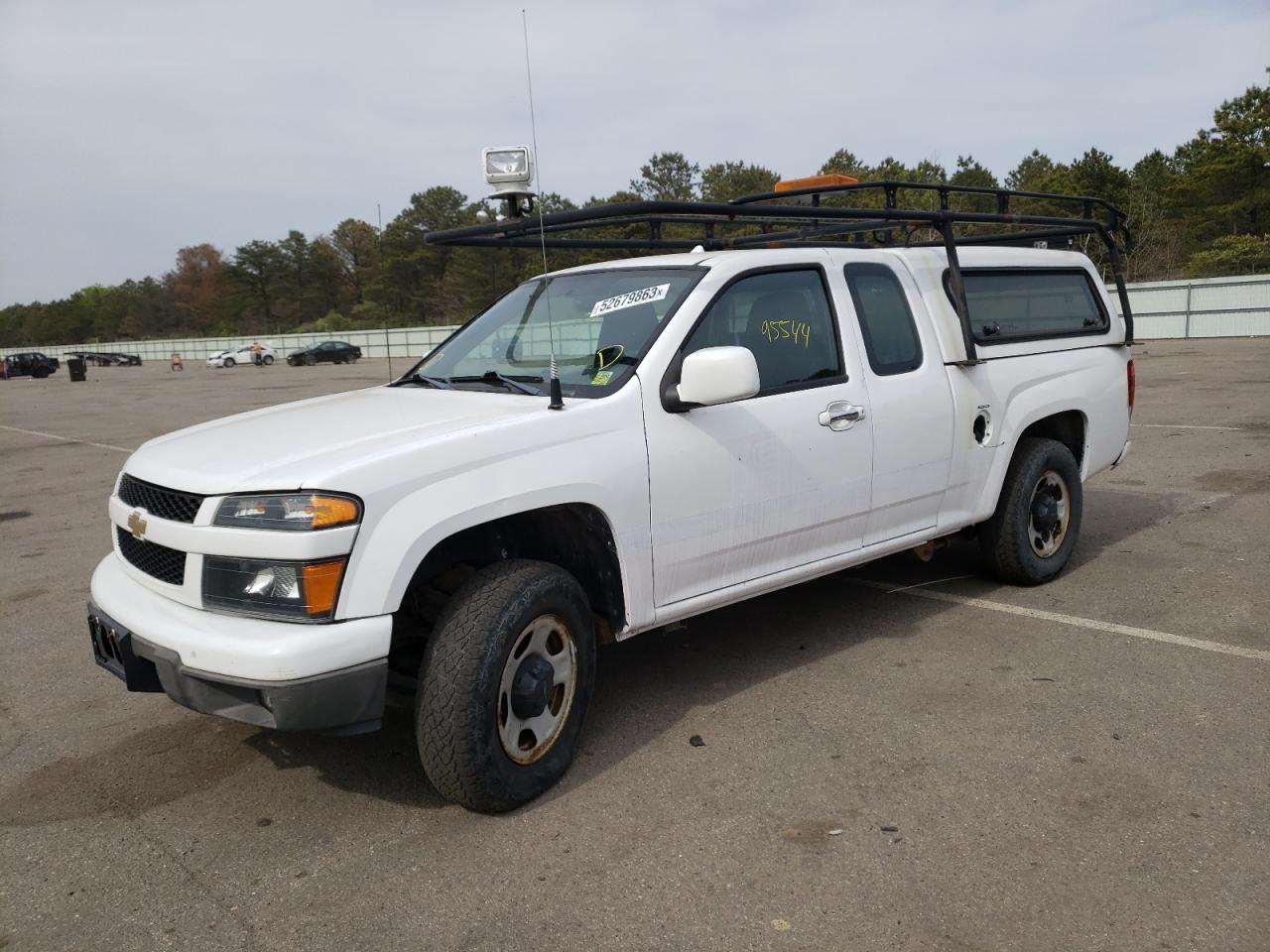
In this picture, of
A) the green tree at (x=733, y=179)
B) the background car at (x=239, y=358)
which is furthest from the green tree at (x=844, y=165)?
the background car at (x=239, y=358)

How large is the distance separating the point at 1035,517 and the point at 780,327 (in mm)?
2216

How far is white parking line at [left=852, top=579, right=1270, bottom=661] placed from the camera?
14.8 feet

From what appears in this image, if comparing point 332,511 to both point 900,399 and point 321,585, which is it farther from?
point 900,399

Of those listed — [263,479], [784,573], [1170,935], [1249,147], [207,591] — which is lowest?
[1170,935]

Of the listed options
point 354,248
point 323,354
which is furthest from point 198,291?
point 323,354

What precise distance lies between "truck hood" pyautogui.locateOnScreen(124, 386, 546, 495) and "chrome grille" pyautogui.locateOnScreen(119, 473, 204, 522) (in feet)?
0.11

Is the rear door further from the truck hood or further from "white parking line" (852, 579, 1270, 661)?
the truck hood

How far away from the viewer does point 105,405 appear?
26.1 meters

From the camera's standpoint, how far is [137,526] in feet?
11.3

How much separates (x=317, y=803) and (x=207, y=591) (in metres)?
0.87

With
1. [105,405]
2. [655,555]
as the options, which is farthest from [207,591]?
[105,405]

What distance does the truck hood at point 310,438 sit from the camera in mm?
3109

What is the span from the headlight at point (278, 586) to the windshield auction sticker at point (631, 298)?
1690 mm

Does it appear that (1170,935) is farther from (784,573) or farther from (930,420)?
(930,420)
